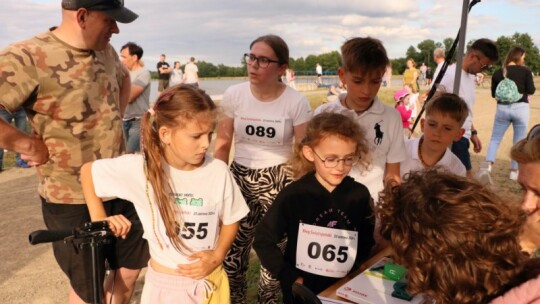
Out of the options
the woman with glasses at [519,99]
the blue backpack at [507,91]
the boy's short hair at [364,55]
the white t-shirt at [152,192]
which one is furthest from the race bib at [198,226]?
the blue backpack at [507,91]

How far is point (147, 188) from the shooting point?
1.76 m

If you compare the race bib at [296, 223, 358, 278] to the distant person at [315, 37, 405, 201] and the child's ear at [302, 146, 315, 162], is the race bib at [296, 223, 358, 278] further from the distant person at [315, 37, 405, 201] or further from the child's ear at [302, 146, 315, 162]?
the distant person at [315, 37, 405, 201]

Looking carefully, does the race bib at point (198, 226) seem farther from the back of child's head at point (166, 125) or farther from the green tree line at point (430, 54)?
the green tree line at point (430, 54)

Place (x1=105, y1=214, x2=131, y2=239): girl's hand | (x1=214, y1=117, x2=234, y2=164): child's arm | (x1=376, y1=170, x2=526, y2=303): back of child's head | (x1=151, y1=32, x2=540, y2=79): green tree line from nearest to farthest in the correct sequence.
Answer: (x1=376, y1=170, x2=526, y2=303): back of child's head < (x1=105, y1=214, x2=131, y2=239): girl's hand < (x1=214, y1=117, x2=234, y2=164): child's arm < (x1=151, y1=32, x2=540, y2=79): green tree line

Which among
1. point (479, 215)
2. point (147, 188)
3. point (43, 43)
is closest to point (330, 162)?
point (147, 188)

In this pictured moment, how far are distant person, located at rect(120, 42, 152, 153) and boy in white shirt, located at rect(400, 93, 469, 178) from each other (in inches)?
A: 147

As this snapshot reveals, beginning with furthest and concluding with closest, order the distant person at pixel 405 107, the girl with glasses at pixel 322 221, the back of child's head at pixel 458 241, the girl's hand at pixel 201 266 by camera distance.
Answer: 1. the distant person at pixel 405 107
2. the girl with glasses at pixel 322 221
3. the girl's hand at pixel 201 266
4. the back of child's head at pixel 458 241

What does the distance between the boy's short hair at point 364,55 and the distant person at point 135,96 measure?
364 cm

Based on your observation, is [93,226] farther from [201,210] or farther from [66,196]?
[66,196]

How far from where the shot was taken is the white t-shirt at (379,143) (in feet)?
7.43

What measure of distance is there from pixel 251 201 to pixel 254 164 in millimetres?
223

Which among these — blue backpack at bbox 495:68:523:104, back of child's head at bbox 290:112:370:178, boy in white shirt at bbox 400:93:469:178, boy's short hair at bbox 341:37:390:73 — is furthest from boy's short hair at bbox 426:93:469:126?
blue backpack at bbox 495:68:523:104

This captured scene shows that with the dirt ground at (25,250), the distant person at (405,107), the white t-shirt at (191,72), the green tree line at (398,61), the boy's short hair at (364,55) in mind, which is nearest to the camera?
the boy's short hair at (364,55)

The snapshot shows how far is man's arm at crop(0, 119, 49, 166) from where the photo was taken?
71.1 inches
